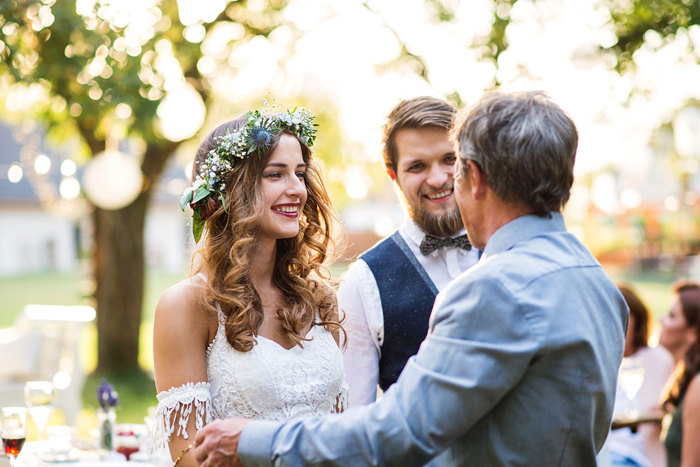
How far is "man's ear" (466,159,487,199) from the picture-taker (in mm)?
1933

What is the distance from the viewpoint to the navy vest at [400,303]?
2973mm

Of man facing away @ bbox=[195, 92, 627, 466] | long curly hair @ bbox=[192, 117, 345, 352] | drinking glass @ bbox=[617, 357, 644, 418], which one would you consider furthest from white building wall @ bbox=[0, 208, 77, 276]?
man facing away @ bbox=[195, 92, 627, 466]

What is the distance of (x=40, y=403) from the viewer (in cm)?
371

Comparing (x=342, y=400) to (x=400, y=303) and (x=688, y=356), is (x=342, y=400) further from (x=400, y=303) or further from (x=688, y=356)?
(x=688, y=356)

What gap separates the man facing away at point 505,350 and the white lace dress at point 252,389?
57cm

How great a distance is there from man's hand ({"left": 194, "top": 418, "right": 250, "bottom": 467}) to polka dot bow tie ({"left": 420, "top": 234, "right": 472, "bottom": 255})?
1.28 meters

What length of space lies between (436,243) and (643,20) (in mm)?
4680

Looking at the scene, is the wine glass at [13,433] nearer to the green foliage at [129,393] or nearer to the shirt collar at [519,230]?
the shirt collar at [519,230]

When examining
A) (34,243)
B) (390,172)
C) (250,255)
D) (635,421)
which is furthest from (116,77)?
(34,243)

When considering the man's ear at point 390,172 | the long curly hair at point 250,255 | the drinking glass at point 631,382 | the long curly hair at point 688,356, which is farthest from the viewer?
the drinking glass at point 631,382

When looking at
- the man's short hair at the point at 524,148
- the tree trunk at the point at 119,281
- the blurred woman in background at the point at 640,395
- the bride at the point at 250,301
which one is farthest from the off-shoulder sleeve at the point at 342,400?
the tree trunk at the point at 119,281

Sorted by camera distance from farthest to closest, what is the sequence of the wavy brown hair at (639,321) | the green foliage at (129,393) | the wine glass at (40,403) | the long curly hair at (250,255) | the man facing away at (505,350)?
1. the green foliage at (129,393)
2. the wavy brown hair at (639,321)
3. the wine glass at (40,403)
4. the long curly hair at (250,255)
5. the man facing away at (505,350)

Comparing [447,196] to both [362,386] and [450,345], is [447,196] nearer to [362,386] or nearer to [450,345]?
[362,386]

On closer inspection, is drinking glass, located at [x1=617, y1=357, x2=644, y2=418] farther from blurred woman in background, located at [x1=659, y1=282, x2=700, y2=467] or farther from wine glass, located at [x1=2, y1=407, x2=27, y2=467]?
wine glass, located at [x1=2, y1=407, x2=27, y2=467]
